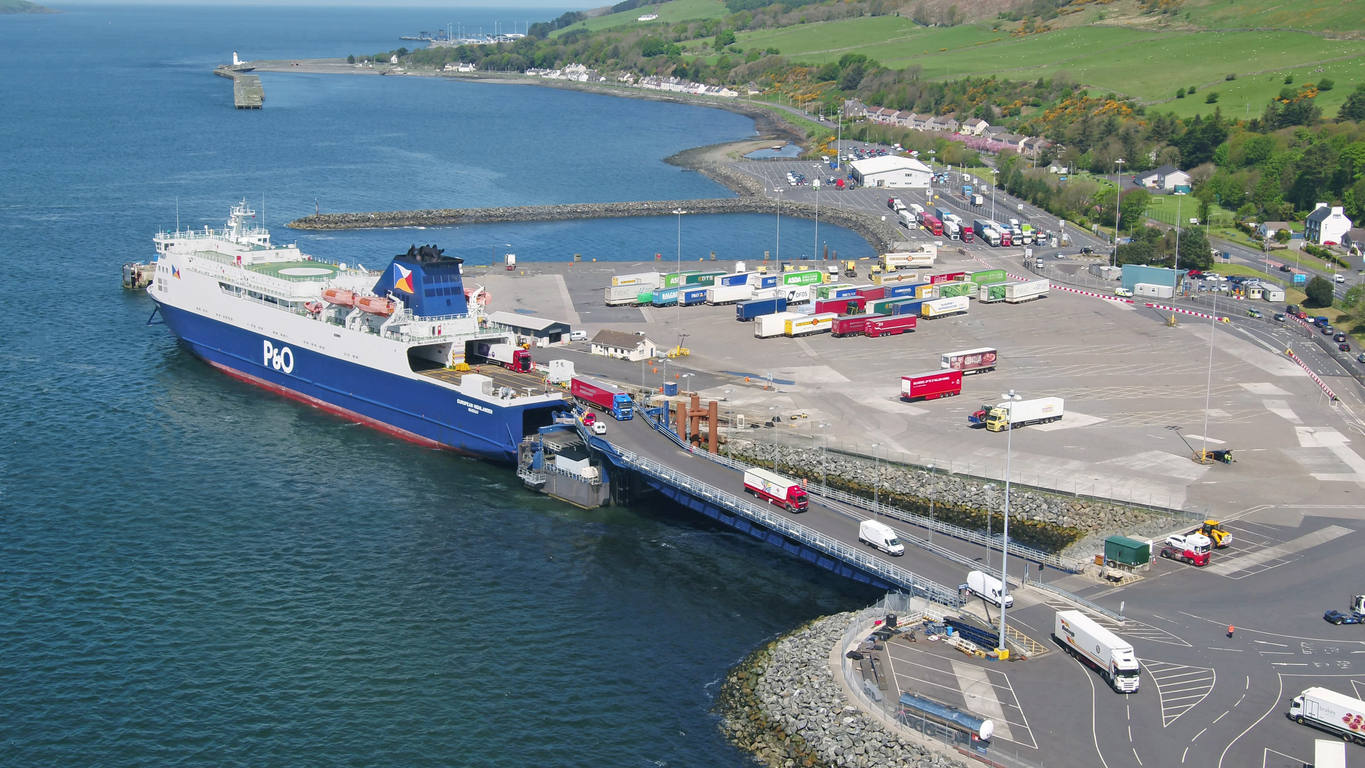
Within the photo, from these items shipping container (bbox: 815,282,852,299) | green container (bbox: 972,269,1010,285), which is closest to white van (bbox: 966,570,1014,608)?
shipping container (bbox: 815,282,852,299)

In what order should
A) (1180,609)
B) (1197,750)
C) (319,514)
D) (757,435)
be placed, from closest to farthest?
(1197,750) → (1180,609) → (319,514) → (757,435)

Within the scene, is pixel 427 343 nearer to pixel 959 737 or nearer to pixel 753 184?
pixel 959 737

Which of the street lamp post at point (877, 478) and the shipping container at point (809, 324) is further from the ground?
the shipping container at point (809, 324)

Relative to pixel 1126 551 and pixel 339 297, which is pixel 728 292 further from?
pixel 1126 551

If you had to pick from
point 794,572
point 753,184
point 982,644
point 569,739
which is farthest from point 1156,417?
point 753,184

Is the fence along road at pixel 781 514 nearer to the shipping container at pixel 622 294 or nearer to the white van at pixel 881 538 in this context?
the white van at pixel 881 538

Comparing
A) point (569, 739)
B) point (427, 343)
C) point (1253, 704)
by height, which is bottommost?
point (569, 739)

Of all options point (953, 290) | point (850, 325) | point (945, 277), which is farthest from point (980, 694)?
point (945, 277)

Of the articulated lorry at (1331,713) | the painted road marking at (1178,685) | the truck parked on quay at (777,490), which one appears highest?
the truck parked on quay at (777,490)

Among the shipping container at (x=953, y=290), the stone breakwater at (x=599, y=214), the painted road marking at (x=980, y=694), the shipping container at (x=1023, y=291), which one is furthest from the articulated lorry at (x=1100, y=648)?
the stone breakwater at (x=599, y=214)
